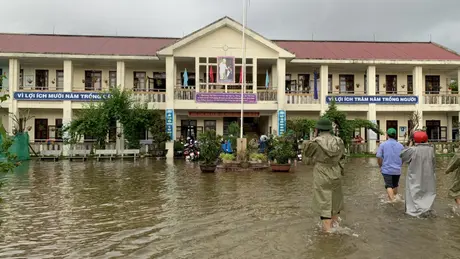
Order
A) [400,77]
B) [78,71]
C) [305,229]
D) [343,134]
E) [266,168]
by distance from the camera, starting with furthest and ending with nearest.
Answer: [400,77]
[78,71]
[343,134]
[266,168]
[305,229]

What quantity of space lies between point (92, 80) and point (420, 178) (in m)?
25.0

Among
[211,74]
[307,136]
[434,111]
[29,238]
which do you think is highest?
[211,74]

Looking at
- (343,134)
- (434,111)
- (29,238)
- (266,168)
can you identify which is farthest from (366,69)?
(29,238)

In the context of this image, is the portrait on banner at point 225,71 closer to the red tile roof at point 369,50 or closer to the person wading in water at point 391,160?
the red tile roof at point 369,50

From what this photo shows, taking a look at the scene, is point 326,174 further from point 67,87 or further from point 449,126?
point 449,126

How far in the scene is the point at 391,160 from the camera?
7.65 metres

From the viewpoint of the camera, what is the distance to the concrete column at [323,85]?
26.5 meters

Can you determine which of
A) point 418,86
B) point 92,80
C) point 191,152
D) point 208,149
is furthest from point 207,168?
point 418,86

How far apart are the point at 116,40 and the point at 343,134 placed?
1910 centimetres

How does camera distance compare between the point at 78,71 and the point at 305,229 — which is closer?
the point at 305,229

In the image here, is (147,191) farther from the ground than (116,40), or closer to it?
closer to it

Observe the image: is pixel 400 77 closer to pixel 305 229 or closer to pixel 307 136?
pixel 307 136

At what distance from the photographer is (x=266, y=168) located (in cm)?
1596

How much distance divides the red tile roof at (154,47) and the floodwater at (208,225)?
59.6 ft
